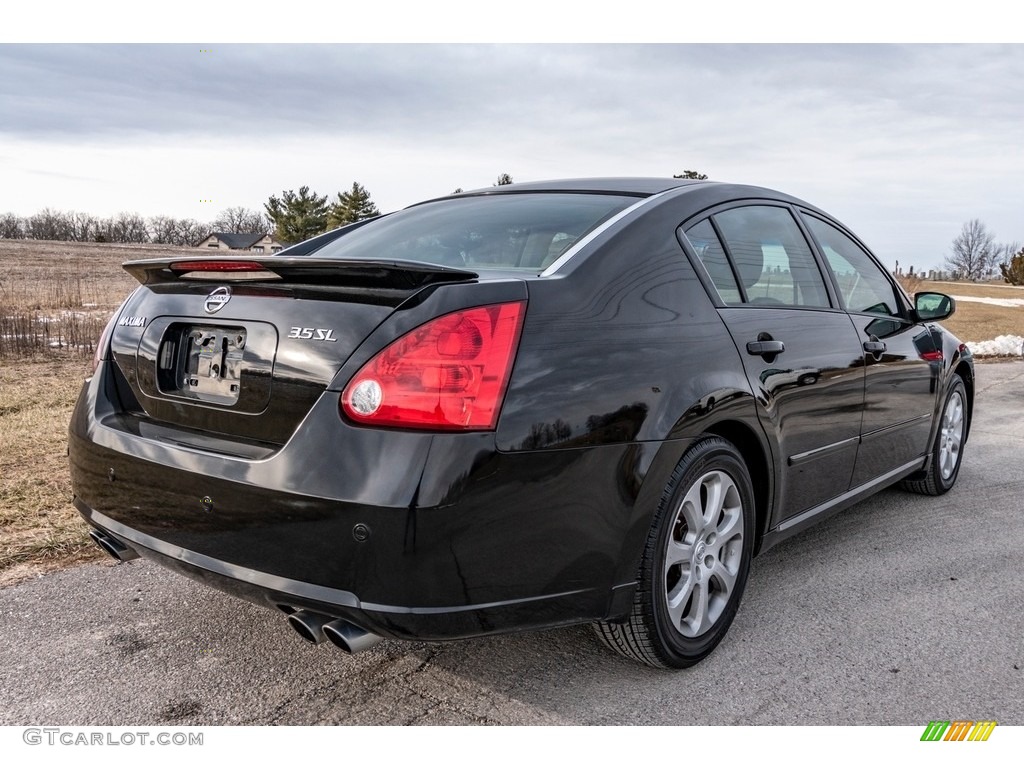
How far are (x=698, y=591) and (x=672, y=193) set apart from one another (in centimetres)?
142

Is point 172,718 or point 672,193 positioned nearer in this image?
point 172,718

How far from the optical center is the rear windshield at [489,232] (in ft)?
9.36

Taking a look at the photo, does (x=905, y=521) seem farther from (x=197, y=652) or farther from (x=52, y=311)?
(x=52, y=311)

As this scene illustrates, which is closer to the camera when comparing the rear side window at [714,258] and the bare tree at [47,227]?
the rear side window at [714,258]

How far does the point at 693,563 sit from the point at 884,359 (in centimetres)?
180

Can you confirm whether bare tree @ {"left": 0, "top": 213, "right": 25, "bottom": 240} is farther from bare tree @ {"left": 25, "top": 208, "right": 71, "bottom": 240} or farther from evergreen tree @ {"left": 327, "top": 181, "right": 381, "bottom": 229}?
evergreen tree @ {"left": 327, "top": 181, "right": 381, "bottom": 229}

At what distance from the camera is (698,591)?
9.21 ft

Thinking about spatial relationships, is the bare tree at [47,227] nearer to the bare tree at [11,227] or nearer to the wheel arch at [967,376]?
the bare tree at [11,227]

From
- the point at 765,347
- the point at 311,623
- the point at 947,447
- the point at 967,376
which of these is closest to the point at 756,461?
the point at 765,347

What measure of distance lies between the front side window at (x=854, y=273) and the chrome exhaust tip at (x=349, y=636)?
2737 millimetres

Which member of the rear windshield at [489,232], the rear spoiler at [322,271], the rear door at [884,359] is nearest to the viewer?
the rear spoiler at [322,271]

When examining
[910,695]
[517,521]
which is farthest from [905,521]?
[517,521]

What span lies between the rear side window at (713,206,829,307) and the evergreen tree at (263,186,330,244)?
62.2 m

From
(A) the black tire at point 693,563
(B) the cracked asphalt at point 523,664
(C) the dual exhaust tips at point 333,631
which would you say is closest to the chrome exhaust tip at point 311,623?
(C) the dual exhaust tips at point 333,631
